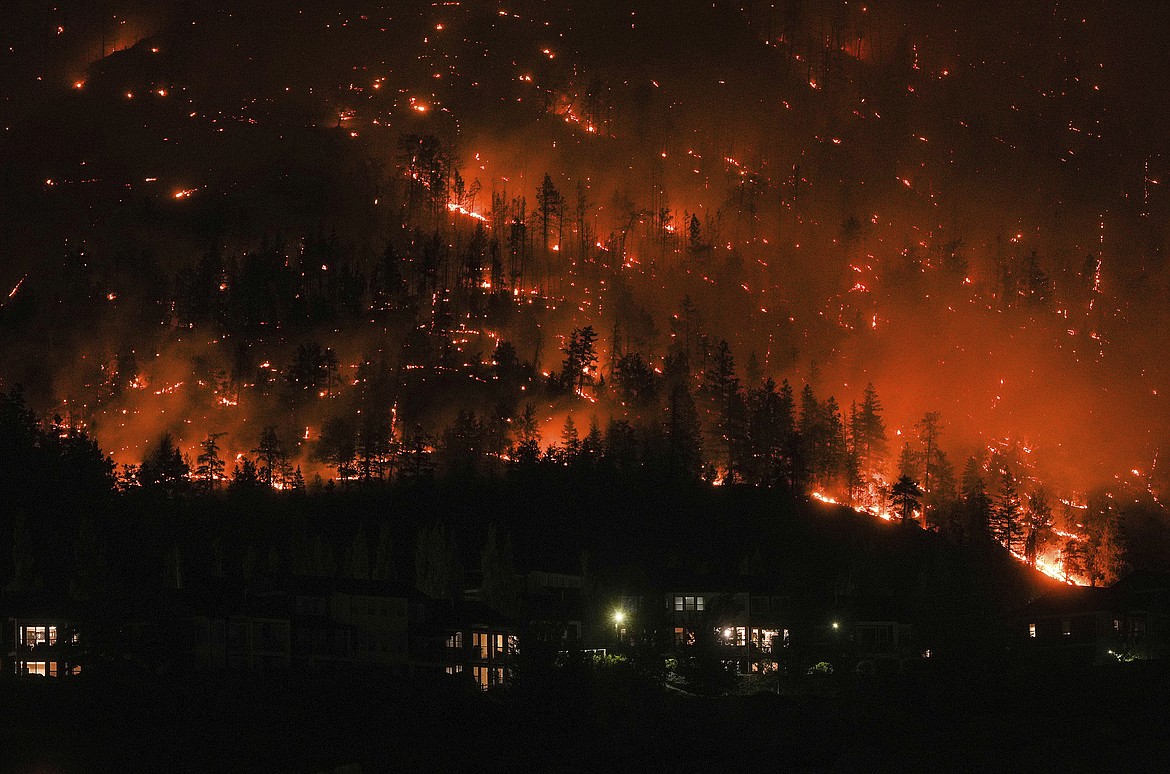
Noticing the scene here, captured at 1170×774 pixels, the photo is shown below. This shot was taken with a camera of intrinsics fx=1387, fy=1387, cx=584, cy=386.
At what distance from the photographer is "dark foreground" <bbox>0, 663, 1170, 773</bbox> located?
63.3m

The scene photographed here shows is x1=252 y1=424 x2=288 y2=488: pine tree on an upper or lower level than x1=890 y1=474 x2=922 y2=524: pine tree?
upper

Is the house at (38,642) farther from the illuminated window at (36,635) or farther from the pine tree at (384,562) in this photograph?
the pine tree at (384,562)

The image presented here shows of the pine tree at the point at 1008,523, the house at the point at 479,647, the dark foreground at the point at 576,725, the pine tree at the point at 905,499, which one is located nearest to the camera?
the dark foreground at the point at 576,725


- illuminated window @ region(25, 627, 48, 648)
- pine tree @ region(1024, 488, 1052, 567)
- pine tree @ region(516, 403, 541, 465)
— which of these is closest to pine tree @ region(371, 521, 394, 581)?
illuminated window @ region(25, 627, 48, 648)

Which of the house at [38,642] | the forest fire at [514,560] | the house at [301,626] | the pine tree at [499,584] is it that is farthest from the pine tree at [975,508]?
the house at [38,642]

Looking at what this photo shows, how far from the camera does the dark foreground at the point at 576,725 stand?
6331cm

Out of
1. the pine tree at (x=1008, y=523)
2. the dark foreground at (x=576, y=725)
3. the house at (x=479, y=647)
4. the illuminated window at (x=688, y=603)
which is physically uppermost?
the pine tree at (x=1008, y=523)

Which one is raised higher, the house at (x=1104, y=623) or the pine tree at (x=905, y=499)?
→ the pine tree at (x=905, y=499)

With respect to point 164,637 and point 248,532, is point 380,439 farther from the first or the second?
point 164,637

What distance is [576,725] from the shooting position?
72375 millimetres

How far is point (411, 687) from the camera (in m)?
75.8

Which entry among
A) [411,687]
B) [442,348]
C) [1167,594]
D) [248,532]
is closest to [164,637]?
[411,687]

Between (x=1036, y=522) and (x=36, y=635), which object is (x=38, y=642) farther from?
(x=1036, y=522)

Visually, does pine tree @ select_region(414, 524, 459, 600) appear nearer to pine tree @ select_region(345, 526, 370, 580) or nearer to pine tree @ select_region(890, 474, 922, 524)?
pine tree @ select_region(345, 526, 370, 580)
